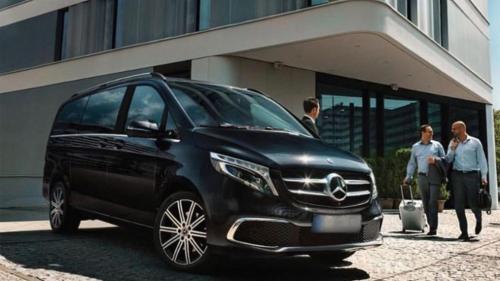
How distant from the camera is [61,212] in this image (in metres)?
6.77

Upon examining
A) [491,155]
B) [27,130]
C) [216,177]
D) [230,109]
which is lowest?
[216,177]

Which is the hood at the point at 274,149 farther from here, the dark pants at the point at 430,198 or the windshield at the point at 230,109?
the dark pants at the point at 430,198

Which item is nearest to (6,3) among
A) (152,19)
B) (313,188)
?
(152,19)

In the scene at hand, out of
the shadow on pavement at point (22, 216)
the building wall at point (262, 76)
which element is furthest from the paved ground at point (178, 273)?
the building wall at point (262, 76)

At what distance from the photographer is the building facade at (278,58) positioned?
14453 mm

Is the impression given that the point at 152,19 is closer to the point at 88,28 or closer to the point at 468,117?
the point at 88,28

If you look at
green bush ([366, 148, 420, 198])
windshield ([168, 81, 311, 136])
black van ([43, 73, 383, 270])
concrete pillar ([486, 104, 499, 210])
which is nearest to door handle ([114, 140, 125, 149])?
black van ([43, 73, 383, 270])

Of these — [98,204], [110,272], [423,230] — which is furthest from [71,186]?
[423,230]

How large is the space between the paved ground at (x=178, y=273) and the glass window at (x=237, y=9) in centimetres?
914

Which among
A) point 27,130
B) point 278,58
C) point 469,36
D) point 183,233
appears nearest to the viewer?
point 183,233

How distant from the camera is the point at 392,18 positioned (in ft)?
45.6

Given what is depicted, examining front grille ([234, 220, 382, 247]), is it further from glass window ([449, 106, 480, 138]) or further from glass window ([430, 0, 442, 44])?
glass window ([449, 106, 480, 138])

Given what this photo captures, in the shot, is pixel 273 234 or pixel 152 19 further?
pixel 152 19

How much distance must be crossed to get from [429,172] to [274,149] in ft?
16.1
